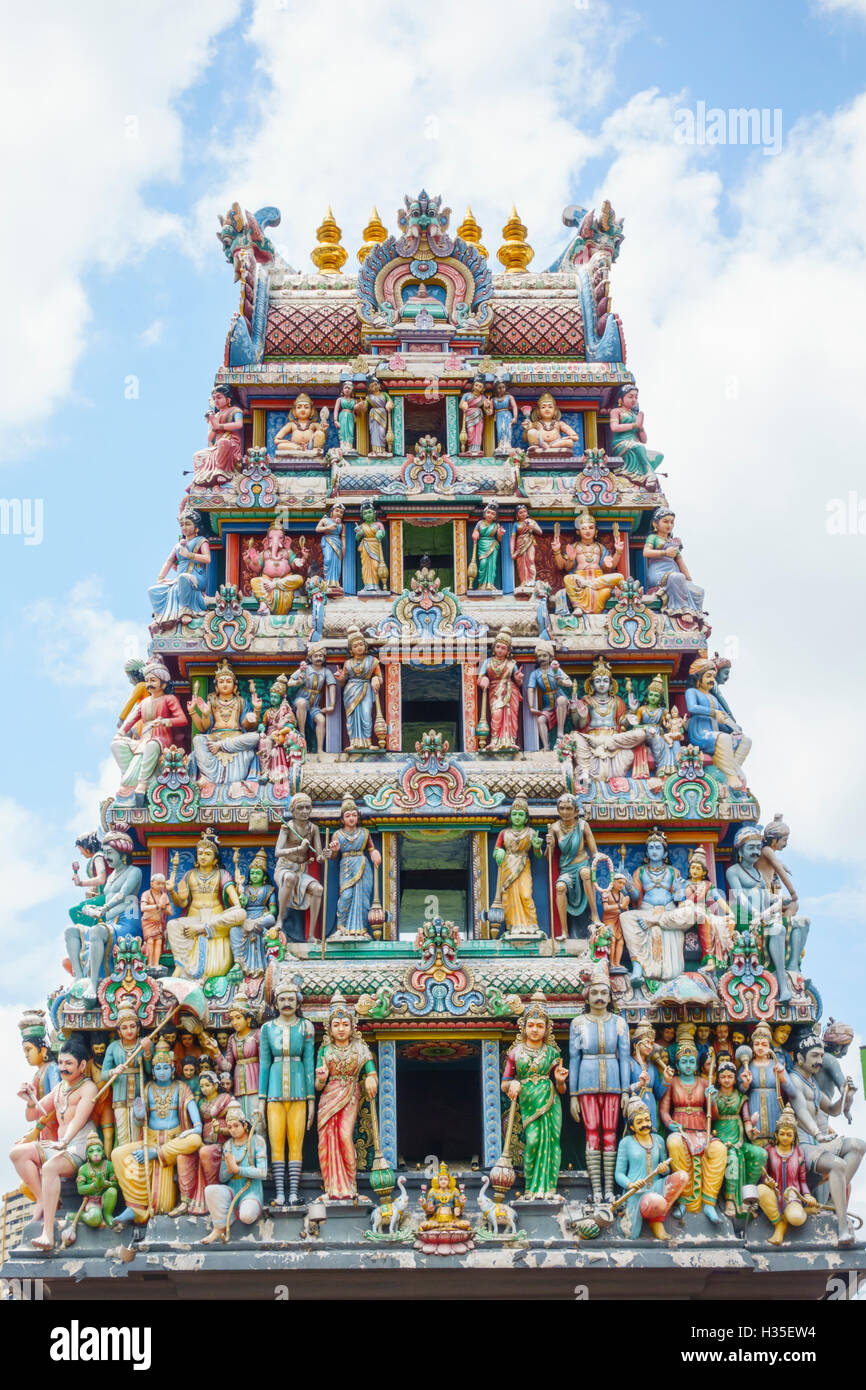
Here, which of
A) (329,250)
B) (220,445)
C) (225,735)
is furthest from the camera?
(329,250)

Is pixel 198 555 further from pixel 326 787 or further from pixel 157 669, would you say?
pixel 326 787

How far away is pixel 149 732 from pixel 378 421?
6703mm

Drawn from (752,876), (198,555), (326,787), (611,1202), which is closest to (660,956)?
(752,876)

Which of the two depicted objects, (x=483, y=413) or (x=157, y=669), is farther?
(x=483, y=413)

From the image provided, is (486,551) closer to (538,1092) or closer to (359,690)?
(359,690)

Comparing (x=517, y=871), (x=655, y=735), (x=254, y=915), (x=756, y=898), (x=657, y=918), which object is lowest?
(x=657, y=918)

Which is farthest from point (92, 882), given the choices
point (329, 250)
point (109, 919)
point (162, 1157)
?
point (329, 250)

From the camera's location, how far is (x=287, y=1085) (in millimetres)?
21703

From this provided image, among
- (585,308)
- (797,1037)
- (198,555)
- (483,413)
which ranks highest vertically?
(585,308)

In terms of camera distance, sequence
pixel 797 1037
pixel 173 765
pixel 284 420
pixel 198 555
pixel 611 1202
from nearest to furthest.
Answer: pixel 611 1202
pixel 797 1037
pixel 173 765
pixel 198 555
pixel 284 420

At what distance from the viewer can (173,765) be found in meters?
24.6

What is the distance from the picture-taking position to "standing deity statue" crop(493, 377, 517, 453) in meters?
28.4

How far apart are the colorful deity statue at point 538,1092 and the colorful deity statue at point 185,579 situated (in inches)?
330

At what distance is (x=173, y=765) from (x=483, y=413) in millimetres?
8196
